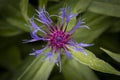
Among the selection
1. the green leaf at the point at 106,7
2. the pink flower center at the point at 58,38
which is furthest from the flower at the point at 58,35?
the green leaf at the point at 106,7

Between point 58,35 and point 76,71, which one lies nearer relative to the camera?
point 58,35

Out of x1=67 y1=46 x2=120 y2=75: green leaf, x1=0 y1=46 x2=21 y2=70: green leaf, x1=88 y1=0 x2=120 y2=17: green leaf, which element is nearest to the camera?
x1=67 y1=46 x2=120 y2=75: green leaf

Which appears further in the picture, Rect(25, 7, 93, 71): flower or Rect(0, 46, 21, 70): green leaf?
Rect(0, 46, 21, 70): green leaf

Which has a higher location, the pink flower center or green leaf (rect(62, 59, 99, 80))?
the pink flower center

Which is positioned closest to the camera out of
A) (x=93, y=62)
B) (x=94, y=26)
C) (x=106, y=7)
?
(x=93, y=62)

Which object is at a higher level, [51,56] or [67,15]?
[67,15]

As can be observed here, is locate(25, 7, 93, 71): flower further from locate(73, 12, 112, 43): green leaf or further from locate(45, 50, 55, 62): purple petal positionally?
locate(73, 12, 112, 43): green leaf

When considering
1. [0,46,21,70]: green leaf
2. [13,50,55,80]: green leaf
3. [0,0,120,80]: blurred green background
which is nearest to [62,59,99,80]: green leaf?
[0,0,120,80]: blurred green background

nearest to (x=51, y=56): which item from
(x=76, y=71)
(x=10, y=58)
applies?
(x=76, y=71)

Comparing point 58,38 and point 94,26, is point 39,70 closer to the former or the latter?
point 58,38
